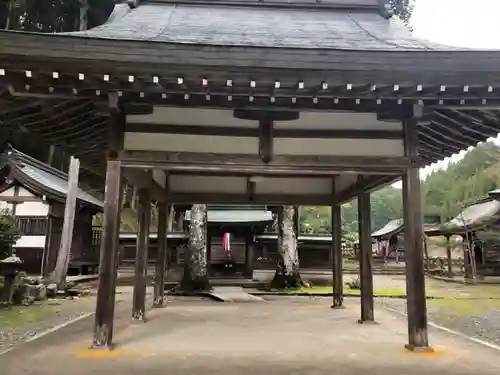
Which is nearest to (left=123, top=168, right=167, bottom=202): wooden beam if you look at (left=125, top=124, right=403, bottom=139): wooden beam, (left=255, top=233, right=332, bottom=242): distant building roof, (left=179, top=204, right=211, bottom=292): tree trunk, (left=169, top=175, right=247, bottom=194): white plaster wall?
(left=169, top=175, right=247, bottom=194): white plaster wall

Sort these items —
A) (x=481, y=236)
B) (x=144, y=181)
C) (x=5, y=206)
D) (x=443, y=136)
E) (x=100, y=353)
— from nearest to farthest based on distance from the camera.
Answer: (x=100, y=353), (x=443, y=136), (x=144, y=181), (x=5, y=206), (x=481, y=236)

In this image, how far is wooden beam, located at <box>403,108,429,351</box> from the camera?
5.75 meters

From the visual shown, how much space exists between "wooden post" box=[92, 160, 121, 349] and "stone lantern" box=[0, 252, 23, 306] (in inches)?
291

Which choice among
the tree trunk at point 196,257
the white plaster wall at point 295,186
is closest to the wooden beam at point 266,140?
the white plaster wall at point 295,186

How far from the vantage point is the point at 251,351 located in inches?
230

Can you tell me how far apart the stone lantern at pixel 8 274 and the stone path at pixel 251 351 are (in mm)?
4598

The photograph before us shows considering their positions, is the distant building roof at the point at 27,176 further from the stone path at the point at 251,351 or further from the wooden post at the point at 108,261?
the wooden post at the point at 108,261

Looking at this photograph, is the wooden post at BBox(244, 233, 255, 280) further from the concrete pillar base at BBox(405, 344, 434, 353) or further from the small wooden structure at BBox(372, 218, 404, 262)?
the small wooden structure at BBox(372, 218, 404, 262)

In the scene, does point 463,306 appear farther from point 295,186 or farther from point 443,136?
point 443,136

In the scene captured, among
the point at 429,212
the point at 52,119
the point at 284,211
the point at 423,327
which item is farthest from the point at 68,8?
the point at 429,212

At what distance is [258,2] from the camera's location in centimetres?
891

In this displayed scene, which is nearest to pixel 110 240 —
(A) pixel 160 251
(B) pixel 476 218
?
(A) pixel 160 251

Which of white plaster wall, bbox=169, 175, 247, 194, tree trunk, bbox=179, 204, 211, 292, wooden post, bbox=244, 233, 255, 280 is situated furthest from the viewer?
wooden post, bbox=244, 233, 255, 280

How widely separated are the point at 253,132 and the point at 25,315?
7.93m
